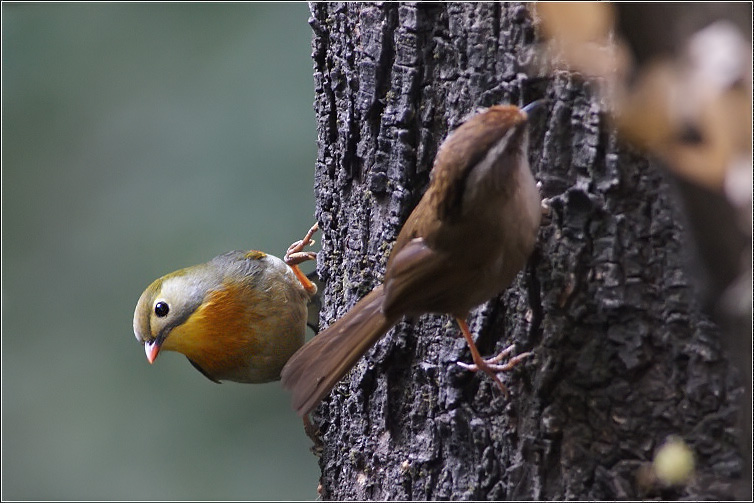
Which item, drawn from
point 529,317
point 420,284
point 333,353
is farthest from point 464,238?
point 333,353

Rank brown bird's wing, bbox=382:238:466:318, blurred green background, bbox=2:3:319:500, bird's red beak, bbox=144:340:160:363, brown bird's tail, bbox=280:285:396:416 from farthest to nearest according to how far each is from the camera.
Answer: blurred green background, bbox=2:3:319:500
bird's red beak, bbox=144:340:160:363
brown bird's tail, bbox=280:285:396:416
brown bird's wing, bbox=382:238:466:318

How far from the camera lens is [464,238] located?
2.48 m

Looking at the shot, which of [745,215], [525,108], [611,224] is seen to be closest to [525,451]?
[611,224]

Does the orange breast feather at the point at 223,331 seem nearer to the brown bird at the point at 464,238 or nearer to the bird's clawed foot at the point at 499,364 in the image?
the brown bird at the point at 464,238

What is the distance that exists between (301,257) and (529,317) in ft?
7.43

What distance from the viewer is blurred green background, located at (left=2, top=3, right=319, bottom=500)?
5.89 meters

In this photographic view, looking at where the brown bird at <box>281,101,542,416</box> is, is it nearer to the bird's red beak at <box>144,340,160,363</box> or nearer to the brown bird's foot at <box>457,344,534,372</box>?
the brown bird's foot at <box>457,344,534,372</box>

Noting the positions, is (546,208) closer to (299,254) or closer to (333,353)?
(333,353)

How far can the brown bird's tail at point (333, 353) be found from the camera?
271 cm

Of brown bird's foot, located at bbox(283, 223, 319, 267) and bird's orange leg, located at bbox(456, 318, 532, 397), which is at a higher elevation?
brown bird's foot, located at bbox(283, 223, 319, 267)

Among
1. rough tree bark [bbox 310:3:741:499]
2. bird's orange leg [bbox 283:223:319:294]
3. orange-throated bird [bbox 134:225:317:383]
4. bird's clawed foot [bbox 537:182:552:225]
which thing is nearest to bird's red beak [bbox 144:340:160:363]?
orange-throated bird [bbox 134:225:317:383]

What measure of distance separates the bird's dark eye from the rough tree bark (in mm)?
Result: 1823

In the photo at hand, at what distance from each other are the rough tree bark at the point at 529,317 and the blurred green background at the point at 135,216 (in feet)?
9.23

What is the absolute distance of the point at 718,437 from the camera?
230 cm
